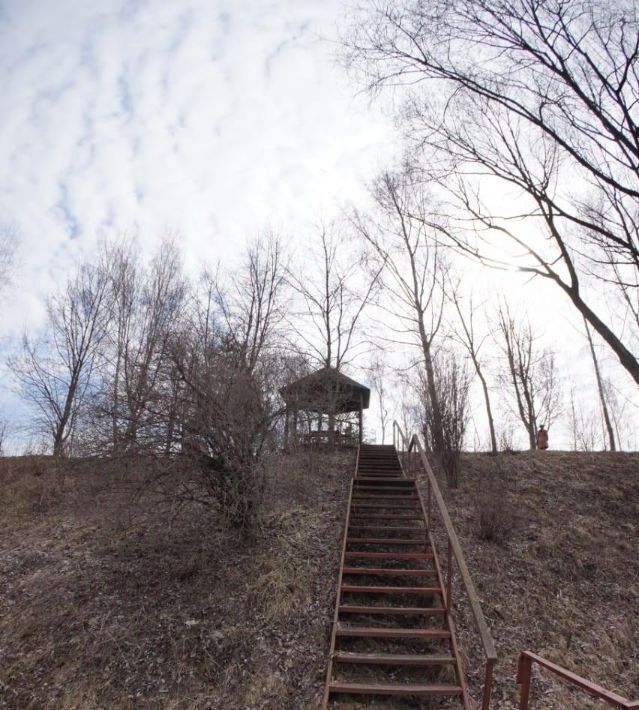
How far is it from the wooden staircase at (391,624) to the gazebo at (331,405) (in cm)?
313

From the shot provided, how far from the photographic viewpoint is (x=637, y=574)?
281 inches

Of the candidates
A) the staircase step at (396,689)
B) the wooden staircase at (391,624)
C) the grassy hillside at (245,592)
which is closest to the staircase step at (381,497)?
the wooden staircase at (391,624)

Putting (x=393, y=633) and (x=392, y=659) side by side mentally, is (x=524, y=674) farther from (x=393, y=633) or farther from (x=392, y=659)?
(x=393, y=633)

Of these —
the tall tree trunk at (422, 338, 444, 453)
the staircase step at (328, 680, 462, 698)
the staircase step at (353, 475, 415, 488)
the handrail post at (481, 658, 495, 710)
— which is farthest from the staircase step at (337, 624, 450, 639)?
the tall tree trunk at (422, 338, 444, 453)

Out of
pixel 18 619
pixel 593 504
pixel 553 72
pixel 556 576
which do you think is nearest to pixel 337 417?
pixel 593 504

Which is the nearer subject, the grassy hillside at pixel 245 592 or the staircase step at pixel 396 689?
the staircase step at pixel 396 689

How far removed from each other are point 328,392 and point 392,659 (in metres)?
9.78

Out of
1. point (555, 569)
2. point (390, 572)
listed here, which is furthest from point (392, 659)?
point (555, 569)

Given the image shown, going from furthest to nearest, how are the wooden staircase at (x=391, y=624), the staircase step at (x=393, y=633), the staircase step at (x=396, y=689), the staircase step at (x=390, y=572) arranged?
the staircase step at (x=390, y=572)
the staircase step at (x=393, y=633)
the wooden staircase at (x=391, y=624)
the staircase step at (x=396, y=689)

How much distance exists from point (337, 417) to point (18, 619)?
34.4 feet

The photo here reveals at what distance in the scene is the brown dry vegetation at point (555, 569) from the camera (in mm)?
5281

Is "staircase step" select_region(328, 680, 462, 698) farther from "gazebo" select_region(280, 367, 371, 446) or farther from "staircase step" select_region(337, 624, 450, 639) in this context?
"gazebo" select_region(280, 367, 371, 446)

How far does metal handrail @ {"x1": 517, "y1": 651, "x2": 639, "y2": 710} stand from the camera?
2479mm

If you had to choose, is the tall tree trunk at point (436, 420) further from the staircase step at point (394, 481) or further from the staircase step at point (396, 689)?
the staircase step at point (396, 689)
